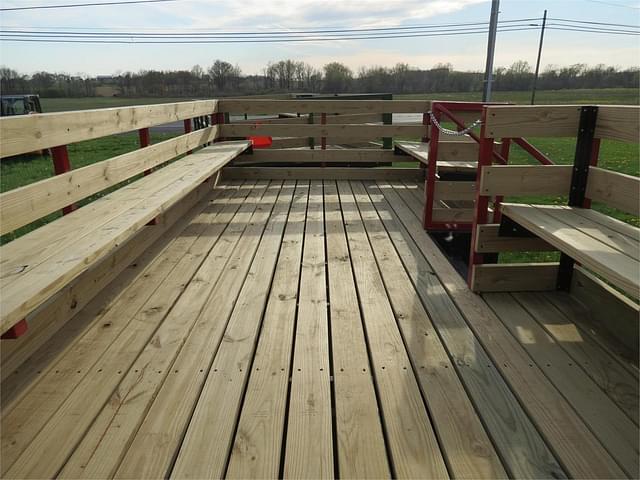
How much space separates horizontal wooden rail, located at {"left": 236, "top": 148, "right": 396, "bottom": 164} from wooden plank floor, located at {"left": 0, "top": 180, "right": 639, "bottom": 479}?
11.2 ft

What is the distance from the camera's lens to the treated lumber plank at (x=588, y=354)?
1.73 meters

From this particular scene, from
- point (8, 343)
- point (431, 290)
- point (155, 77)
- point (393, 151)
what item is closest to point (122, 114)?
point (8, 343)

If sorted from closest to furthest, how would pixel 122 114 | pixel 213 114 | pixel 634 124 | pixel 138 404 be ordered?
pixel 138 404 → pixel 634 124 → pixel 122 114 → pixel 213 114

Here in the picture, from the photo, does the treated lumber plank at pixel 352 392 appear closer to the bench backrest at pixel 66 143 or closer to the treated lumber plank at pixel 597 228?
the treated lumber plank at pixel 597 228

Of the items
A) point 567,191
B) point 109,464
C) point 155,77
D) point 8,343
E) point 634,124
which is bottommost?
point 109,464

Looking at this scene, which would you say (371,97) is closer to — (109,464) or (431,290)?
(431,290)

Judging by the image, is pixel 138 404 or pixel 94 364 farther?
pixel 94 364

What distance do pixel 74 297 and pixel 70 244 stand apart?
1.68 ft

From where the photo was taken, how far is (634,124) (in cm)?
203

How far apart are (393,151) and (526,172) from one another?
150 inches

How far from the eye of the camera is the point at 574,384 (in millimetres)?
1792

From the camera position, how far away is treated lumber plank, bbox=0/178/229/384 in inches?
74.7

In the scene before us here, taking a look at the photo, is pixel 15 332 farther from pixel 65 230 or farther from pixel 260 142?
pixel 260 142

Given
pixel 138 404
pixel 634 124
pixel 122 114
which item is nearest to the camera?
pixel 138 404
